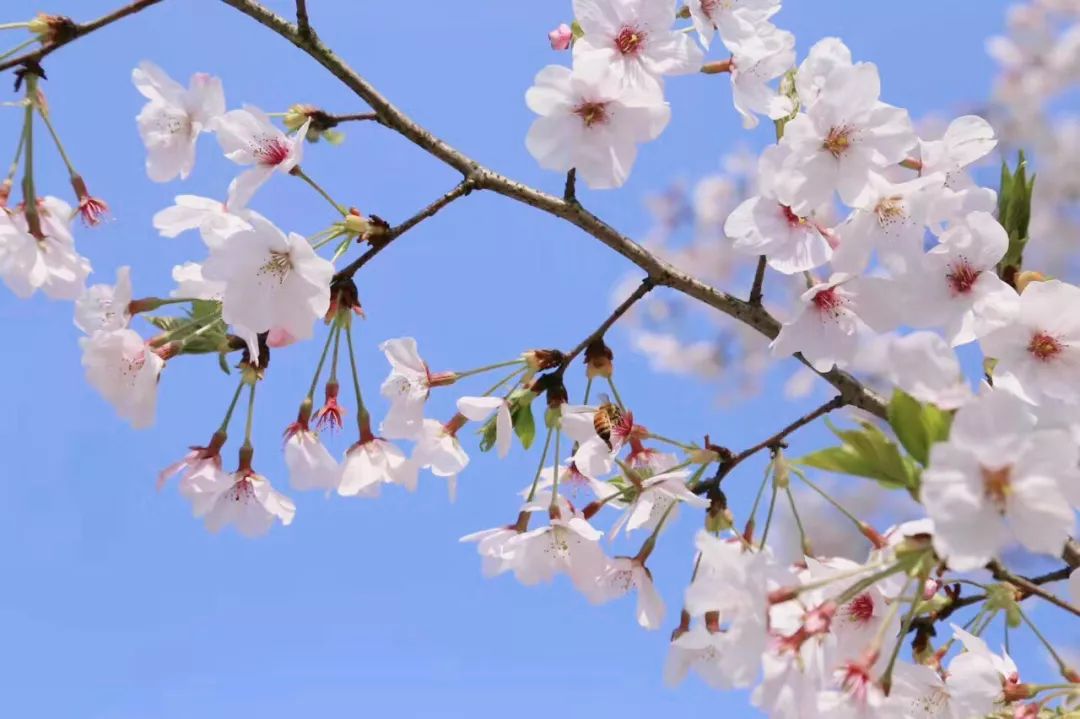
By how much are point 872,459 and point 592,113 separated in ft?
2.39

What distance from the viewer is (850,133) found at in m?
1.60

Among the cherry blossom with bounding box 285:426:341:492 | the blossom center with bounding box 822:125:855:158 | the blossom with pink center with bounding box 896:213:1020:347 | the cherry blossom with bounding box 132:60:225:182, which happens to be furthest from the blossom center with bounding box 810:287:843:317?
the cherry blossom with bounding box 132:60:225:182

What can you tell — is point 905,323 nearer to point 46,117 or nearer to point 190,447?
point 190,447

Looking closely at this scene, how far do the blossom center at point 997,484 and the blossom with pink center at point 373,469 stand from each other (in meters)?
0.98

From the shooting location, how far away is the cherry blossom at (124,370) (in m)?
1.61

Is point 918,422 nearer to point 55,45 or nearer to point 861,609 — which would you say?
point 861,609

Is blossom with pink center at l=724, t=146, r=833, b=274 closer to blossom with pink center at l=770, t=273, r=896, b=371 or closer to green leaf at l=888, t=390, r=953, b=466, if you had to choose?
blossom with pink center at l=770, t=273, r=896, b=371

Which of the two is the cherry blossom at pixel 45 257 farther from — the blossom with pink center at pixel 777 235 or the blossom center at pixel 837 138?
the blossom center at pixel 837 138

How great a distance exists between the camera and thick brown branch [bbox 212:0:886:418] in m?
1.57

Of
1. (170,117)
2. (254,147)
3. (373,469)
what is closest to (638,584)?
(373,469)

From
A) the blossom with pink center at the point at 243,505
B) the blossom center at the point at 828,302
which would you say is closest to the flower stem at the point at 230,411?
the blossom with pink center at the point at 243,505

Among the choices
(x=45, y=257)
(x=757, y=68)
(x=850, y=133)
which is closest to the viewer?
(x=850, y=133)

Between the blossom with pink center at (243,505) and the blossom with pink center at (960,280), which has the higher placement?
the blossom with pink center at (960,280)

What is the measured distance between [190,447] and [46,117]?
1.86 ft
